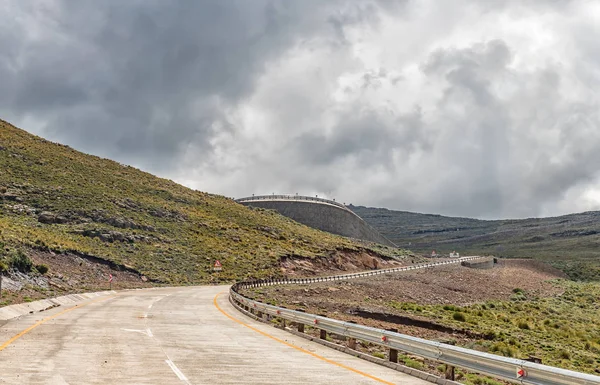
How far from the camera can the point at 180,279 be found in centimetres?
5747

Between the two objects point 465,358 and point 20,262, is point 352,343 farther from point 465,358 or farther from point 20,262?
point 20,262

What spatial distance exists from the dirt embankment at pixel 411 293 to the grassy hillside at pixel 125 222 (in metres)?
15.7

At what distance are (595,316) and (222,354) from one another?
4156 centimetres

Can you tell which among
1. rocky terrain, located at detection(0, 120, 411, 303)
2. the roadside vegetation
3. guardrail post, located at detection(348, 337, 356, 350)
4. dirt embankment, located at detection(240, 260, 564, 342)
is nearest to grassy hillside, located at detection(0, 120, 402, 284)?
rocky terrain, located at detection(0, 120, 411, 303)

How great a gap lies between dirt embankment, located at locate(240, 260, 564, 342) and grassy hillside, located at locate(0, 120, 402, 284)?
15.7 metres

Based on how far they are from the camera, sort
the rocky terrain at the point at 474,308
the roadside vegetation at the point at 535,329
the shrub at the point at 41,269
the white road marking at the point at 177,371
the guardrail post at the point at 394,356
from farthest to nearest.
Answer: the shrub at the point at 41,269 → the rocky terrain at the point at 474,308 → the roadside vegetation at the point at 535,329 → the guardrail post at the point at 394,356 → the white road marking at the point at 177,371

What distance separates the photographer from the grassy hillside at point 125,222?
186 feet

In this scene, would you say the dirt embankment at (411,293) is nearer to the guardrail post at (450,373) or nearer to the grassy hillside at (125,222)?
the guardrail post at (450,373)

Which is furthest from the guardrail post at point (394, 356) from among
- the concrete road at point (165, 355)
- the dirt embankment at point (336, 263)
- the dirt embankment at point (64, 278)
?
the dirt embankment at point (336, 263)

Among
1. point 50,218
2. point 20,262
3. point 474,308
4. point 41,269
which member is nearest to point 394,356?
point 20,262

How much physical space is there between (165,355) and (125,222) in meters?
56.0

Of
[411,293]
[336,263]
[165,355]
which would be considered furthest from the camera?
[336,263]

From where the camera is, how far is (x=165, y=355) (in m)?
13.4

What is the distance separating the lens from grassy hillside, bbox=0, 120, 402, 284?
56.8m
